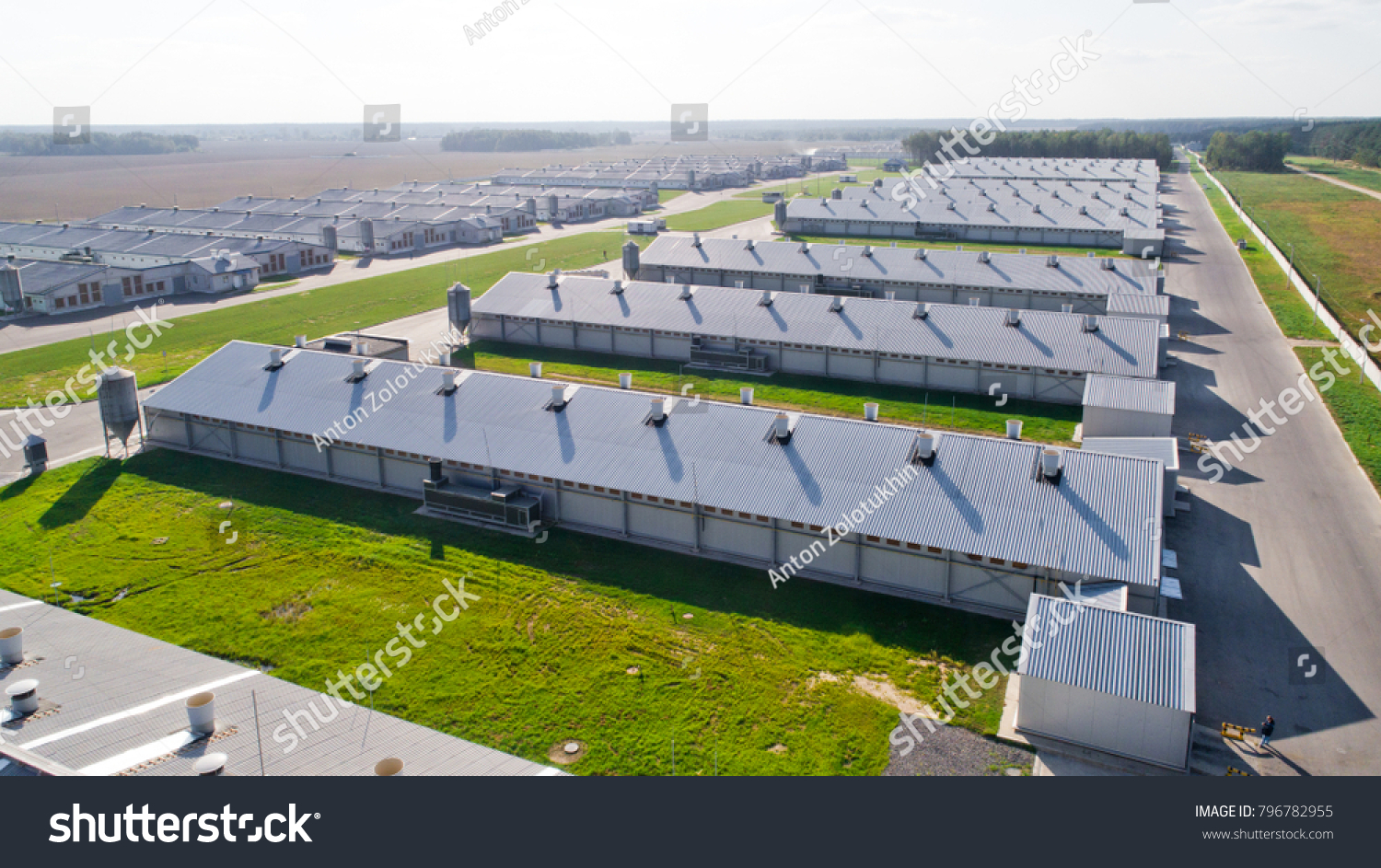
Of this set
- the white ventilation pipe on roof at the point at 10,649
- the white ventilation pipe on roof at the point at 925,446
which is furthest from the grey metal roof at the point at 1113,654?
the white ventilation pipe on roof at the point at 10,649

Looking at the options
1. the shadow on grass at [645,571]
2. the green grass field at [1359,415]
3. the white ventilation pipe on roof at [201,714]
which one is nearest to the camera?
the white ventilation pipe on roof at [201,714]

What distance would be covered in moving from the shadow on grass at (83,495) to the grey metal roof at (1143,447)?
1617 inches

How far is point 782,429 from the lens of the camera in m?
33.9

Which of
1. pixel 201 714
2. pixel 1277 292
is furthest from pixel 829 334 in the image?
pixel 1277 292

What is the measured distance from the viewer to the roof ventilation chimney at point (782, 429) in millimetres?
33750

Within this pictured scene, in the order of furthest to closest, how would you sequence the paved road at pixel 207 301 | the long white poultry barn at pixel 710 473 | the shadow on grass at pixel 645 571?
1. the paved road at pixel 207 301
2. the long white poultry barn at pixel 710 473
3. the shadow on grass at pixel 645 571

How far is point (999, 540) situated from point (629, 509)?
13282 mm

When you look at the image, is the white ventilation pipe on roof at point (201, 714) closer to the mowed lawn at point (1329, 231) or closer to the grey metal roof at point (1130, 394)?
the grey metal roof at point (1130, 394)

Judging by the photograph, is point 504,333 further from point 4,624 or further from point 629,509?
point 4,624

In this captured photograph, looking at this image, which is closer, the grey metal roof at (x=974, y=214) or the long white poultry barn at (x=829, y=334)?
the long white poultry barn at (x=829, y=334)

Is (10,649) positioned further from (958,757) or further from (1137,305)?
(1137,305)

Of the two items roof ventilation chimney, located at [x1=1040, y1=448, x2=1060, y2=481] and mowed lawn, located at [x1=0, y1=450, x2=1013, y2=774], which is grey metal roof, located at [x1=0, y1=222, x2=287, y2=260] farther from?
roof ventilation chimney, located at [x1=1040, y1=448, x2=1060, y2=481]

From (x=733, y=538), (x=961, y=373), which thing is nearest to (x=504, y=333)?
(x=961, y=373)
